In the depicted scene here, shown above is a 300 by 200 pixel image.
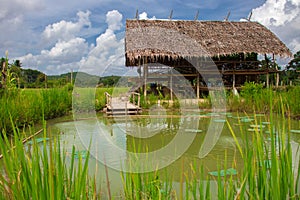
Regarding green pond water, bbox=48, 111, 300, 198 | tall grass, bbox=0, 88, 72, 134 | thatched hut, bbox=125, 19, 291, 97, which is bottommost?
green pond water, bbox=48, 111, 300, 198

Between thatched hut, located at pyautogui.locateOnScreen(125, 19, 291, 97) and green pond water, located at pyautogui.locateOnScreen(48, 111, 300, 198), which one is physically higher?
thatched hut, located at pyautogui.locateOnScreen(125, 19, 291, 97)

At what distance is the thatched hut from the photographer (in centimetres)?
932

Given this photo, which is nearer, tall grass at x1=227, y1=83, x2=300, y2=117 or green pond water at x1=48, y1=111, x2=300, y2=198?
green pond water at x1=48, y1=111, x2=300, y2=198

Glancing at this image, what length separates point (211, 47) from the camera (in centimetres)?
992

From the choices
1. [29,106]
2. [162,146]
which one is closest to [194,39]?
[29,106]

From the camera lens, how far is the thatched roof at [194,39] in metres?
9.23

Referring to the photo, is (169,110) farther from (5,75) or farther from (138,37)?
(5,75)

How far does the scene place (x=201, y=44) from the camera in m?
10.0

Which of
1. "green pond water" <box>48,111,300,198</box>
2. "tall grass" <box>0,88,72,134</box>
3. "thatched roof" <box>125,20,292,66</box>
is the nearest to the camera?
"green pond water" <box>48,111,300,198</box>

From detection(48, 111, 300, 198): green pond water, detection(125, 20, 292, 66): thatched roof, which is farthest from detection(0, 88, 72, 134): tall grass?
detection(125, 20, 292, 66): thatched roof

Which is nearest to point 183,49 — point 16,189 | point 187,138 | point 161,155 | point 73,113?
point 73,113

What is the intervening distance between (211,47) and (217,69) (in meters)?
1.58

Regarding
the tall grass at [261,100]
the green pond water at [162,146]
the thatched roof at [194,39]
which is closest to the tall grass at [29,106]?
the green pond water at [162,146]

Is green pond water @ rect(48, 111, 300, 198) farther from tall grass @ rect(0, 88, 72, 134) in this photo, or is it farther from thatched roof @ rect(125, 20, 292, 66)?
thatched roof @ rect(125, 20, 292, 66)
